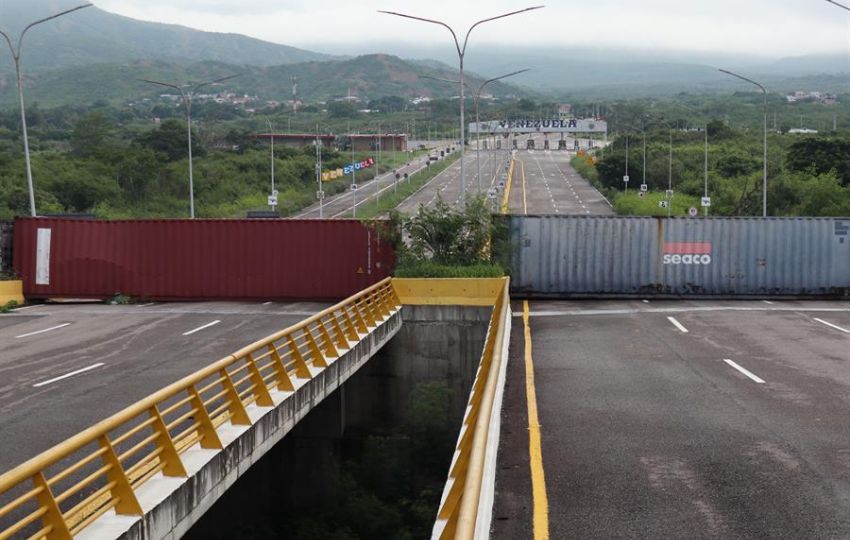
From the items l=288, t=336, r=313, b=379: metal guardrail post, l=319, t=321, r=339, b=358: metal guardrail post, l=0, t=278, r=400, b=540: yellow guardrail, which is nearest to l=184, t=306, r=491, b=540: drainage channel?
l=319, t=321, r=339, b=358: metal guardrail post

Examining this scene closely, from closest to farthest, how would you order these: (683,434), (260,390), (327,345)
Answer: (683,434) < (260,390) < (327,345)

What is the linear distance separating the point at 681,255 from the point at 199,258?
1512 centimetres

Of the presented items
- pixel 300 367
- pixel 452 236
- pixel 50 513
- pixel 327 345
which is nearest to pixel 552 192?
pixel 452 236

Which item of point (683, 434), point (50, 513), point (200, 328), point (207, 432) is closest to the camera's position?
point (50, 513)

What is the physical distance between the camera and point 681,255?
32.6 meters

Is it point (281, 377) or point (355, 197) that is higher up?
point (355, 197)

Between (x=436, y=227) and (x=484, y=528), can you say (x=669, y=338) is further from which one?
(x=484, y=528)

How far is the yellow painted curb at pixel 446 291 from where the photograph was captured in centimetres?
2781

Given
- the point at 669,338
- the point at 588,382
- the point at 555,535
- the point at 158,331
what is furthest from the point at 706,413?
the point at 158,331

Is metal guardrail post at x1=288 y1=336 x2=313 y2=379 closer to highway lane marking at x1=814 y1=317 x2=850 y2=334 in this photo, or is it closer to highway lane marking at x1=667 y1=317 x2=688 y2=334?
highway lane marking at x1=667 y1=317 x2=688 y2=334

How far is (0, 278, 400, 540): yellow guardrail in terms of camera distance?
8.31 m

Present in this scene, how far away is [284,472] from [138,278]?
1412 centimetres

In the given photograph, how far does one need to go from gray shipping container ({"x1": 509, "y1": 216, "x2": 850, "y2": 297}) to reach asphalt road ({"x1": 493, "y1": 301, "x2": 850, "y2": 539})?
788cm

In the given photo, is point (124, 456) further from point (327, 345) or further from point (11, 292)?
point (11, 292)
